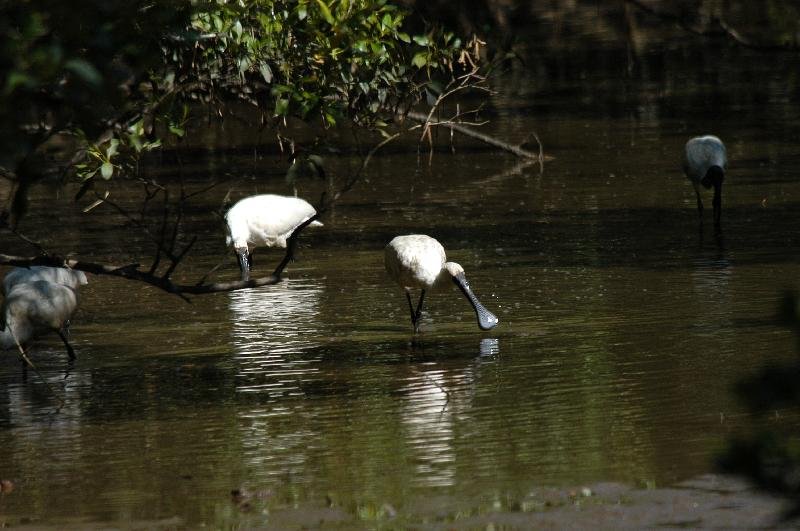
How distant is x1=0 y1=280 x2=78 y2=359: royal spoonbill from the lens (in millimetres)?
9266

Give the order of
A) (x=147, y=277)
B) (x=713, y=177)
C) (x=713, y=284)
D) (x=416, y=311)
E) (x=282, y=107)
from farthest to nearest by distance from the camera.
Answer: (x=713, y=177) < (x=713, y=284) < (x=416, y=311) < (x=282, y=107) < (x=147, y=277)

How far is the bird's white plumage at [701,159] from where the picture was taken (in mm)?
14219

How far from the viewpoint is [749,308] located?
9953 millimetres

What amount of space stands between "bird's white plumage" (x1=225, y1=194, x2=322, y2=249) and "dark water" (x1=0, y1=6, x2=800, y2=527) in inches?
12.1

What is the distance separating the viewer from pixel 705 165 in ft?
46.7

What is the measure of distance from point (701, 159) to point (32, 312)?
7.11 meters

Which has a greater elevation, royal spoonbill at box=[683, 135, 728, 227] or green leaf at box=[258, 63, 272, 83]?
green leaf at box=[258, 63, 272, 83]

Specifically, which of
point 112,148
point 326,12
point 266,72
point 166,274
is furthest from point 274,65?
point 166,274

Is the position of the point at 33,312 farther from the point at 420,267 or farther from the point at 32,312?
the point at 420,267

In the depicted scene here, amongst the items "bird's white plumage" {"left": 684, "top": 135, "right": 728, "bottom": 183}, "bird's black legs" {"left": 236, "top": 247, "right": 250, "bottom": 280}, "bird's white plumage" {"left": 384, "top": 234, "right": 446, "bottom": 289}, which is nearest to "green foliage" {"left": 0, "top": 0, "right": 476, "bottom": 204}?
"bird's white plumage" {"left": 384, "top": 234, "right": 446, "bottom": 289}

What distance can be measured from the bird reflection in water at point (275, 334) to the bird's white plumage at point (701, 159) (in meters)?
4.24

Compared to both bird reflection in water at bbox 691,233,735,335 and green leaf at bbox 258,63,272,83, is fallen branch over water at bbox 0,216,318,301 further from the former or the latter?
bird reflection in water at bbox 691,233,735,335

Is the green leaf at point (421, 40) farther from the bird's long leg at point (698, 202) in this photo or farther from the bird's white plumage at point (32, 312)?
the bird's long leg at point (698, 202)

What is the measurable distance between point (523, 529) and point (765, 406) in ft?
10.0
